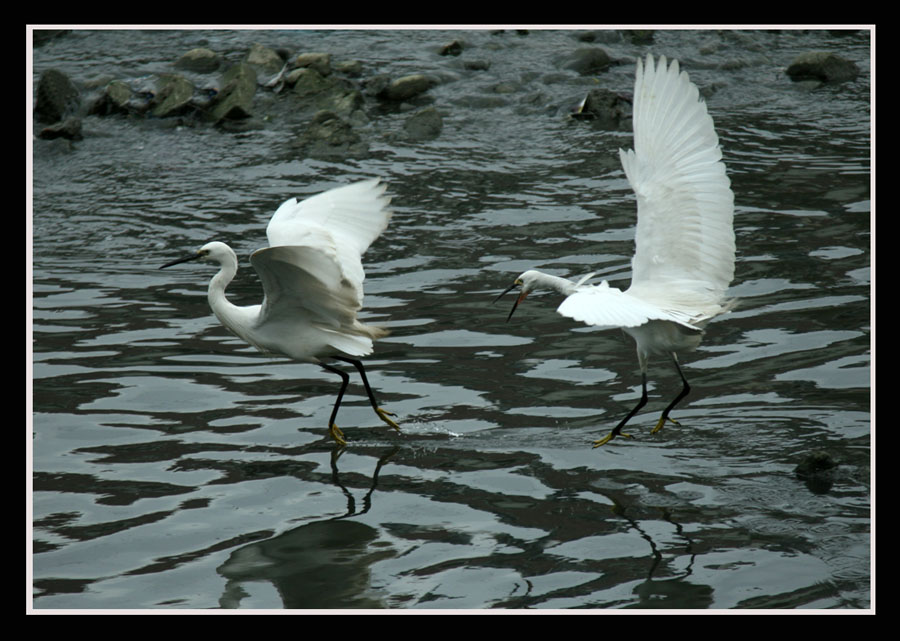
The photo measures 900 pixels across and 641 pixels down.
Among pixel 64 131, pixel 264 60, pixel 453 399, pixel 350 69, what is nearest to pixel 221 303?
pixel 453 399

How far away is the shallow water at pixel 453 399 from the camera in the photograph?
5.35 meters

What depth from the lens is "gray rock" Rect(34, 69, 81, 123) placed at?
1413 cm

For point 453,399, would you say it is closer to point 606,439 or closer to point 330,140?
point 606,439

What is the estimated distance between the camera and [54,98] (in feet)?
46.5

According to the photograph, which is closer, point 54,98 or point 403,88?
point 54,98

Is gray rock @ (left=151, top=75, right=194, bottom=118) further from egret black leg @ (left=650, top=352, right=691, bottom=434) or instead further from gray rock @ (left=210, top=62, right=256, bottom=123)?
egret black leg @ (left=650, top=352, right=691, bottom=434)

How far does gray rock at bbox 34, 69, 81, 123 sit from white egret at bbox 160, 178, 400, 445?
7801 mm

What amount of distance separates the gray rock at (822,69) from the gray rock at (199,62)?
26.9 ft

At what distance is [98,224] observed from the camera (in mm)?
11680

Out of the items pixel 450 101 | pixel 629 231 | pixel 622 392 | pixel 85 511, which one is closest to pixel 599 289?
pixel 622 392

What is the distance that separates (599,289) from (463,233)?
204 inches

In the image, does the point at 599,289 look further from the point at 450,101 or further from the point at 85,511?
the point at 450,101

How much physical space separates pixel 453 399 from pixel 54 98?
9070mm

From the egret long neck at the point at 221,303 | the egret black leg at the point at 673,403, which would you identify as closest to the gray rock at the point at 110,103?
the egret long neck at the point at 221,303
